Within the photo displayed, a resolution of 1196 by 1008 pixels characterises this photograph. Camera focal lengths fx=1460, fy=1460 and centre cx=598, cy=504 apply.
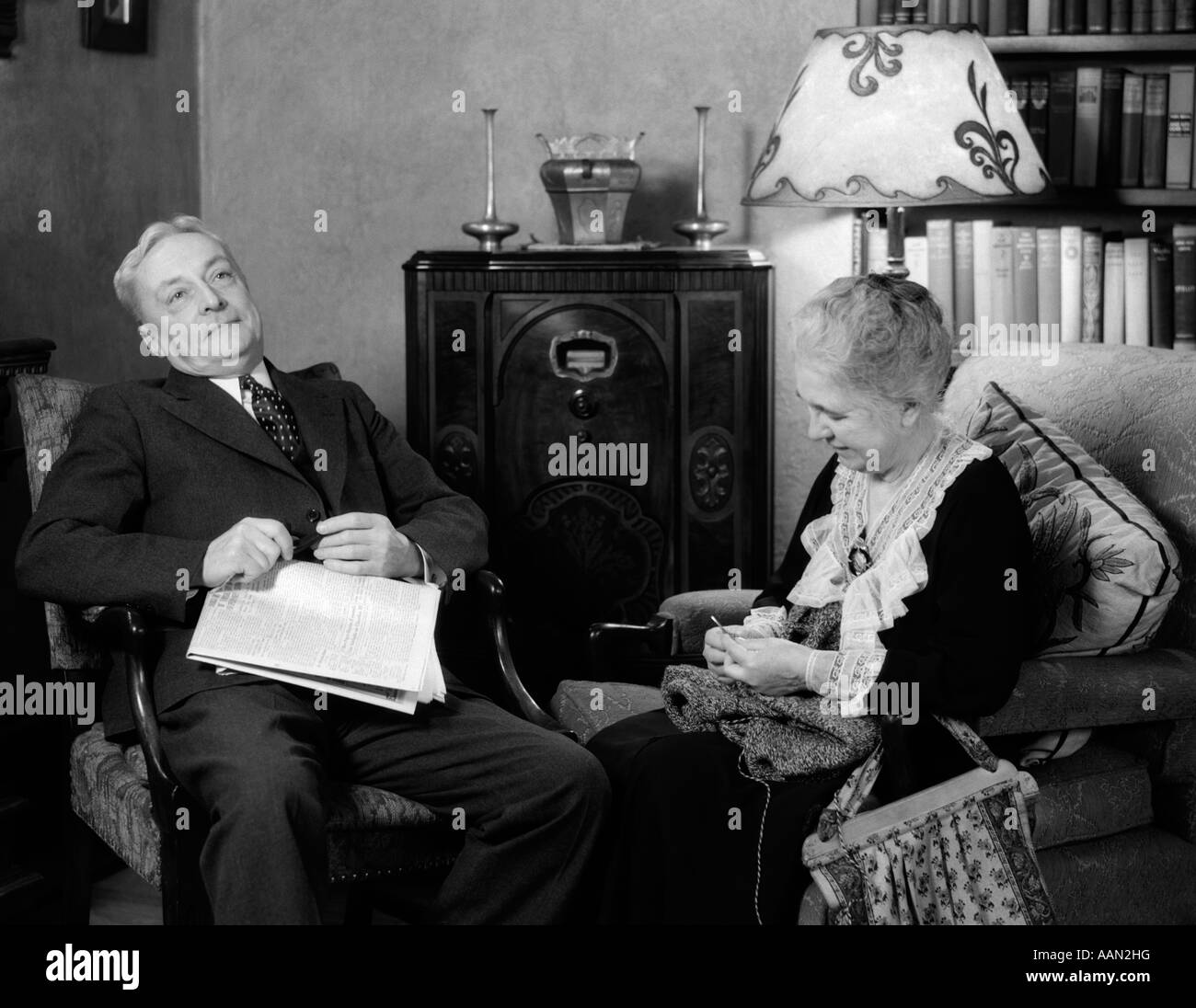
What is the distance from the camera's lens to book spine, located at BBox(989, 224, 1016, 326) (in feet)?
11.1

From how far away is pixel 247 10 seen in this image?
4.00m

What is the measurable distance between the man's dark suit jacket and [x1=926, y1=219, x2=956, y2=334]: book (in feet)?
4.64

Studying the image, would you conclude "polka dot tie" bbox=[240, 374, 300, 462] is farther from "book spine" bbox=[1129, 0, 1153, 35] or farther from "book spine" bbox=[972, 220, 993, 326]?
"book spine" bbox=[1129, 0, 1153, 35]

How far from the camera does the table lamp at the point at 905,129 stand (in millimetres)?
2732

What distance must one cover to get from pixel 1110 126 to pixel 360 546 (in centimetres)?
208

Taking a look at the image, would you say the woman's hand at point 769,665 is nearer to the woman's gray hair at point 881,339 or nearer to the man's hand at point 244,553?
the woman's gray hair at point 881,339

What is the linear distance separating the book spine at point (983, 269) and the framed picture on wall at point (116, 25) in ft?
6.86

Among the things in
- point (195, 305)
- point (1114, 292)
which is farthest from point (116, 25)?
point (1114, 292)

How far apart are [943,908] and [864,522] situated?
57cm

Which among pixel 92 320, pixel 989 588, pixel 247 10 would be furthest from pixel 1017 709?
pixel 247 10

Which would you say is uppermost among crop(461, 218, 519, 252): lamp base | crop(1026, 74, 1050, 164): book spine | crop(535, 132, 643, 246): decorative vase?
crop(1026, 74, 1050, 164): book spine

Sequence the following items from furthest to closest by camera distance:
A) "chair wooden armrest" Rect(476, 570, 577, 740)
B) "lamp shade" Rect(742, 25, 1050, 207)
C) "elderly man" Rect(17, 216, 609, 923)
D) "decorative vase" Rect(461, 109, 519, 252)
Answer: "decorative vase" Rect(461, 109, 519, 252) → "lamp shade" Rect(742, 25, 1050, 207) → "chair wooden armrest" Rect(476, 570, 577, 740) → "elderly man" Rect(17, 216, 609, 923)

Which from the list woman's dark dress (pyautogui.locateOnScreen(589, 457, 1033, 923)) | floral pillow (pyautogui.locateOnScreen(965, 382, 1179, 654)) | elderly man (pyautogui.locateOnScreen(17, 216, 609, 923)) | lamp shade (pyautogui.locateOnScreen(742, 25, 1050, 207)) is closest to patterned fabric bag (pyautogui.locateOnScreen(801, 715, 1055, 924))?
woman's dark dress (pyautogui.locateOnScreen(589, 457, 1033, 923))
